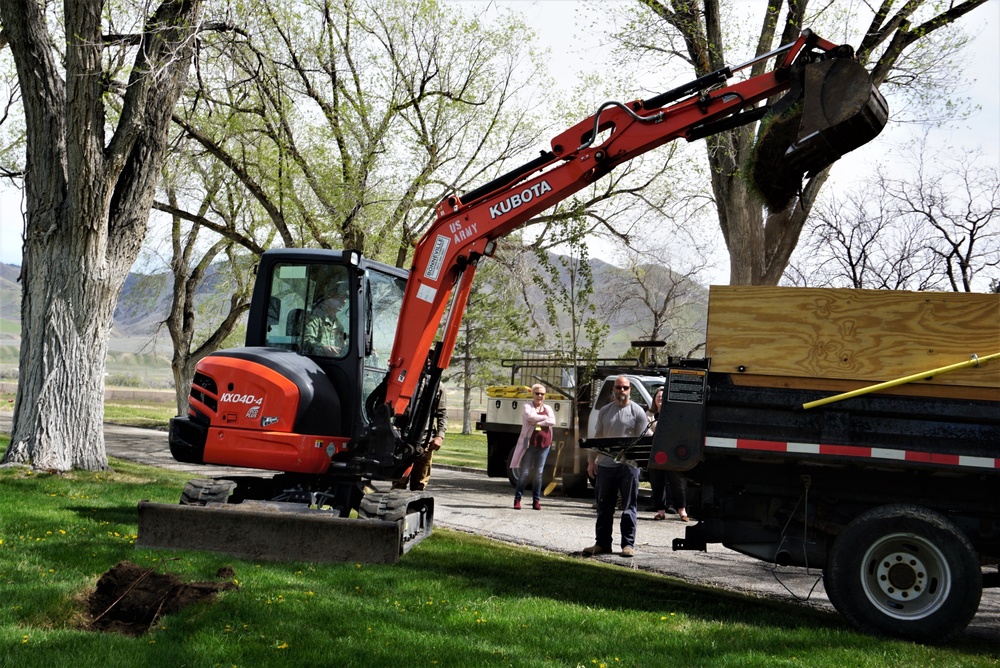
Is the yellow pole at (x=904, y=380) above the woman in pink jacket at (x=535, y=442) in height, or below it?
above

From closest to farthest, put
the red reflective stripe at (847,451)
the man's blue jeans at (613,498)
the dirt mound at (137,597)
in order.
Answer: the dirt mound at (137,597)
the red reflective stripe at (847,451)
the man's blue jeans at (613,498)

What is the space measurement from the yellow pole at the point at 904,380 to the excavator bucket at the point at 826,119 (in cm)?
196

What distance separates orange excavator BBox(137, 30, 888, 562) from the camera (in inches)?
311

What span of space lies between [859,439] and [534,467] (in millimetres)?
8091

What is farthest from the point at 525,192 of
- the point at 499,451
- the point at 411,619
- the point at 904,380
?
the point at 499,451

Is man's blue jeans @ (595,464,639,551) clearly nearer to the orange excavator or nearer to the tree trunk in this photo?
the orange excavator

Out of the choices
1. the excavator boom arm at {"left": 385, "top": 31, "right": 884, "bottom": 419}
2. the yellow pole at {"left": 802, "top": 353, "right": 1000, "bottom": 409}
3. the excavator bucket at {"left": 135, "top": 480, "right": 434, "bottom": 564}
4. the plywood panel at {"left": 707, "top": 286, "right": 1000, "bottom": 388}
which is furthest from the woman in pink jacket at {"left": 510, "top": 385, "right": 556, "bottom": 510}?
the yellow pole at {"left": 802, "top": 353, "right": 1000, "bottom": 409}

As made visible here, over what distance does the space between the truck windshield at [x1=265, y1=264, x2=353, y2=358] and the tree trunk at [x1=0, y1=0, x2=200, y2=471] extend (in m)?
5.51

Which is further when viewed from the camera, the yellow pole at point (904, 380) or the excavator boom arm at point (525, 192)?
the excavator boom arm at point (525, 192)

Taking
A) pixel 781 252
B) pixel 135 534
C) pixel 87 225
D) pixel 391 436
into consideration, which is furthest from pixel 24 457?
pixel 781 252

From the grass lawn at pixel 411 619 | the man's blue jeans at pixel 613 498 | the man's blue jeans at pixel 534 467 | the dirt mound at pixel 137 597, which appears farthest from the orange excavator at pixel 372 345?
the man's blue jeans at pixel 534 467

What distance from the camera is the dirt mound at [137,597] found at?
597 cm

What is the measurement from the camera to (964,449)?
6.75 metres

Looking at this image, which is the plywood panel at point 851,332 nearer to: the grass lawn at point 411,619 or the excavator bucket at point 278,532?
the grass lawn at point 411,619
